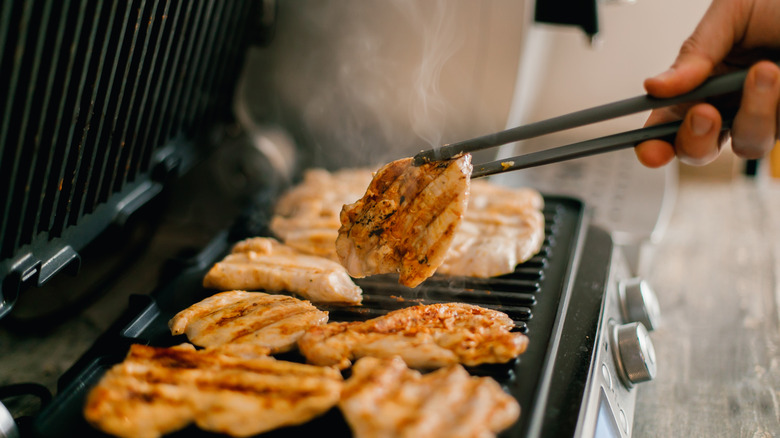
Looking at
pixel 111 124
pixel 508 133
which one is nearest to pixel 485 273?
pixel 508 133

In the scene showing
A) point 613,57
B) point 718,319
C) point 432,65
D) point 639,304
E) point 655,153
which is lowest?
point 718,319

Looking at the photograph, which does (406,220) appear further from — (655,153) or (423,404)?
(655,153)

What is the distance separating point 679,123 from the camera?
192 cm

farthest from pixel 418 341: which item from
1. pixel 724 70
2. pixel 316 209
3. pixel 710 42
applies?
pixel 724 70

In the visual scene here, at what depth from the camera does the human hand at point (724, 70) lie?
1.76m

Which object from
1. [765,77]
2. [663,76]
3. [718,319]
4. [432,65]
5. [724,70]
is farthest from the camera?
[432,65]

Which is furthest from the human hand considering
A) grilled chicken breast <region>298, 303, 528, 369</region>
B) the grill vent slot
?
the grill vent slot

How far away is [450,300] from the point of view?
2.24 m

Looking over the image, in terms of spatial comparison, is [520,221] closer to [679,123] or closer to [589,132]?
[679,123]

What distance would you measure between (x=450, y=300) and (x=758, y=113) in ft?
Result: 3.85

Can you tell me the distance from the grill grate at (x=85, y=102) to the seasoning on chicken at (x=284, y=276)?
0.53 meters

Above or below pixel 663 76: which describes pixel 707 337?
below

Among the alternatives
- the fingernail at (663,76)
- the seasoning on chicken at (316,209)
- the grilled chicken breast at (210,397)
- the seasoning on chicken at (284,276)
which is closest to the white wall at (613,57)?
the seasoning on chicken at (316,209)

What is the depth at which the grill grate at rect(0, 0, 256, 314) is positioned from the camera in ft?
5.53
